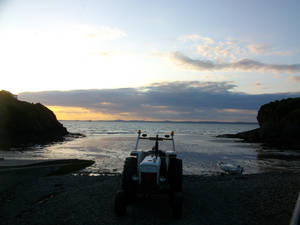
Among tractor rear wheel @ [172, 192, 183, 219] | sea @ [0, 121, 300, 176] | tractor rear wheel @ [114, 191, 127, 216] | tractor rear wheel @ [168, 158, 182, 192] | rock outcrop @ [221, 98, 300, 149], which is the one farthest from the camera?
rock outcrop @ [221, 98, 300, 149]

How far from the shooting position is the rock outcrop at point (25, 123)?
50619 millimetres

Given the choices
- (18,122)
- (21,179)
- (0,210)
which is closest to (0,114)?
(18,122)

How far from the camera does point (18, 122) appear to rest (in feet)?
182

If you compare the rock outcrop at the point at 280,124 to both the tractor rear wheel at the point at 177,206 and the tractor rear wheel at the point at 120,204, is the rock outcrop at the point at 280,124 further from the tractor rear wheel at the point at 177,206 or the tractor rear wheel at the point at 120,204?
the tractor rear wheel at the point at 120,204

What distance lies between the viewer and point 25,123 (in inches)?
2224

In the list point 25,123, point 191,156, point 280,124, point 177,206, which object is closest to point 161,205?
point 177,206

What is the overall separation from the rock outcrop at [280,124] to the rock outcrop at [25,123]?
4683cm

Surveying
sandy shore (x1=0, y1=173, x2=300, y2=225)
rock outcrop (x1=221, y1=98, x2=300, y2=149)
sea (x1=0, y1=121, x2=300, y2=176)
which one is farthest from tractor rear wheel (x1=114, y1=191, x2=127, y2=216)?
rock outcrop (x1=221, y1=98, x2=300, y2=149)

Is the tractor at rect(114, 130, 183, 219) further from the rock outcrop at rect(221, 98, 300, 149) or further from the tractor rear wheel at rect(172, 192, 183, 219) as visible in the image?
the rock outcrop at rect(221, 98, 300, 149)

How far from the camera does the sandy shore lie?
7.65 m

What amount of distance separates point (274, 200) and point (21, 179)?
13289 mm

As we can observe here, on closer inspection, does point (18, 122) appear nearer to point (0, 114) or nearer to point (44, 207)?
point (0, 114)

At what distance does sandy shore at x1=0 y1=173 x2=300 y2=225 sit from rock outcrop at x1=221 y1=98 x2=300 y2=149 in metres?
39.0

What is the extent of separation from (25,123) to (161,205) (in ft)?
182
